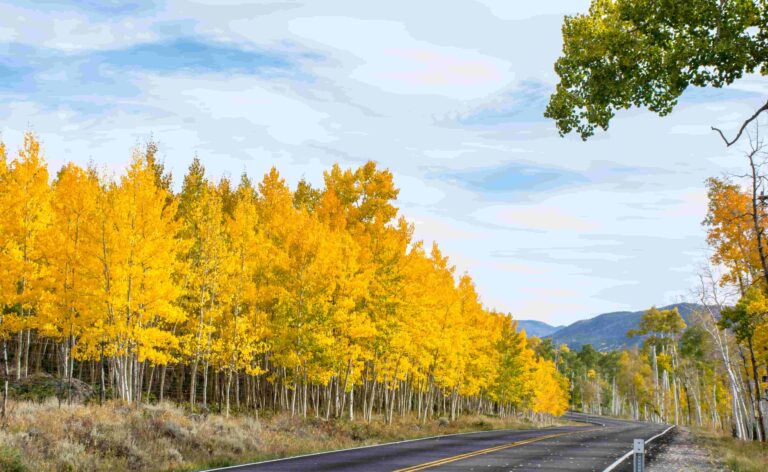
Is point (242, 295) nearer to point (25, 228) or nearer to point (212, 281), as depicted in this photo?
point (212, 281)

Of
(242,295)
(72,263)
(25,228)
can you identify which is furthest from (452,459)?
(25,228)

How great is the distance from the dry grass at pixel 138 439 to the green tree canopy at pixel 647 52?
12.8m

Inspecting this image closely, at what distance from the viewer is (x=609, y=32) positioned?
1105 centimetres

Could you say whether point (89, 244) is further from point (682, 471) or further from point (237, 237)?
point (682, 471)

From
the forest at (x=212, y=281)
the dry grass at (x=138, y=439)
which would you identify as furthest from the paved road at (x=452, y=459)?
the forest at (x=212, y=281)

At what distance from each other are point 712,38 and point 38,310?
25.6m

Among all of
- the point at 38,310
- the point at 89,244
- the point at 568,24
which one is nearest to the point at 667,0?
the point at 568,24

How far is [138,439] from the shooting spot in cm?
1580

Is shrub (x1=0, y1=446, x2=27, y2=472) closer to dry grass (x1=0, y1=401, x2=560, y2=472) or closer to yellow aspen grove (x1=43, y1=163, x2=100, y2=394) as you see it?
dry grass (x1=0, y1=401, x2=560, y2=472)

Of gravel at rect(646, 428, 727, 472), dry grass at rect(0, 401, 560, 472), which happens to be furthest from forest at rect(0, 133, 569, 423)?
gravel at rect(646, 428, 727, 472)

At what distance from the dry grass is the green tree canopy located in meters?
12.8

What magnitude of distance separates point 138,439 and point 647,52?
15.6 m

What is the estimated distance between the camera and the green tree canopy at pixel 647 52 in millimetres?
10211

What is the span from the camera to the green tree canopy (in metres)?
10.2
